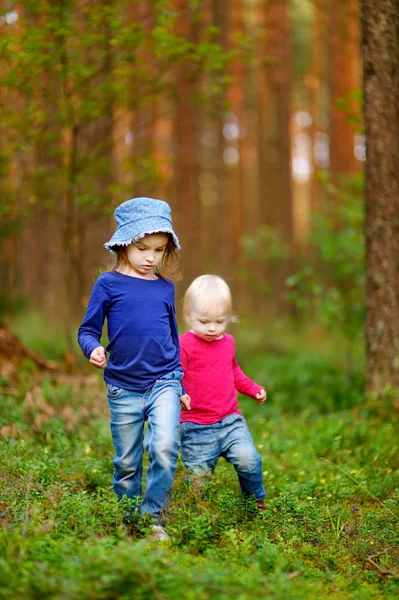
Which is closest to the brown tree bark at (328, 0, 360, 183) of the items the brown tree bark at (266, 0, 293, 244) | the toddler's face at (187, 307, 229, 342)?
the brown tree bark at (266, 0, 293, 244)

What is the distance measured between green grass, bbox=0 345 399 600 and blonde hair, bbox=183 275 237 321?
43.8 inches

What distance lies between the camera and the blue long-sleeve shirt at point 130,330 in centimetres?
399

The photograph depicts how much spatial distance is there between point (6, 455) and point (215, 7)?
45.1 feet

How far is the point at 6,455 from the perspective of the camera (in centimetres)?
451

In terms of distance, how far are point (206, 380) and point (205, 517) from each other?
0.93 meters

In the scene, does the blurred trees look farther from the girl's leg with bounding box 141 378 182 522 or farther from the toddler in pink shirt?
the girl's leg with bounding box 141 378 182 522

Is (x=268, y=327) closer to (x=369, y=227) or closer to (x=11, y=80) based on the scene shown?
(x=369, y=227)

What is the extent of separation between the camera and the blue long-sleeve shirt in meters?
3.99

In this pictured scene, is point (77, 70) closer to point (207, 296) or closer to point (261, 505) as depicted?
point (207, 296)

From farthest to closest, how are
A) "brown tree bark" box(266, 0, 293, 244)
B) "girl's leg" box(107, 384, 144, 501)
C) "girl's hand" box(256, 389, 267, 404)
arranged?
1. "brown tree bark" box(266, 0, 293, 244)
2. "girl's hand" box(256, 389, 267, 404)
3. "girl's leg" box(107, 384, 144, 501)

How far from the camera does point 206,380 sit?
169 inches

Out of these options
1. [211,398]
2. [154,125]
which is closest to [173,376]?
[211,398]

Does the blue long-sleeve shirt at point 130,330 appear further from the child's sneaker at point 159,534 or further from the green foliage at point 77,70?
the green foliage at point 77,70

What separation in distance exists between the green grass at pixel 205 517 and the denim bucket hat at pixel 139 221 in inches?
59.5
